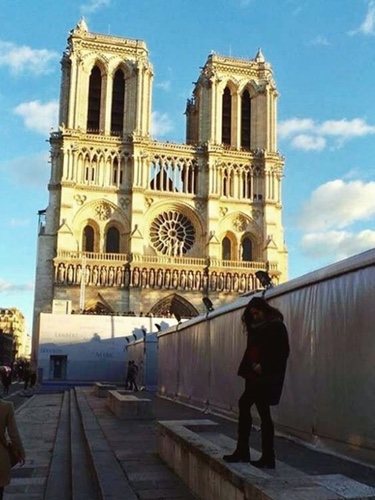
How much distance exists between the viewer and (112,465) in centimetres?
578

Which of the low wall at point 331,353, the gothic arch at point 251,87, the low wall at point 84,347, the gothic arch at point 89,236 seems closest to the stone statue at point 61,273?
the gothic arch at point 89,236

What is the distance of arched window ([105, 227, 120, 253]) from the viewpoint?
4418 centimetres

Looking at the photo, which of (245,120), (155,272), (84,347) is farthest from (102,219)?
(245,120)

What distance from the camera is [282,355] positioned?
4.09 m

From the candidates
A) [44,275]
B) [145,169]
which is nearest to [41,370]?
[44,275]

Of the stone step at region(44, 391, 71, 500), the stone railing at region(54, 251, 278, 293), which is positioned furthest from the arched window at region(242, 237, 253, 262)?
the stone step at region(44, 391, 71, 500)

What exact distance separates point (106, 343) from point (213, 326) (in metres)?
23.5

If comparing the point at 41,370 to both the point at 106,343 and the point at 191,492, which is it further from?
the point at 191,492

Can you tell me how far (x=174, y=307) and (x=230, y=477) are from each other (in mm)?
40123

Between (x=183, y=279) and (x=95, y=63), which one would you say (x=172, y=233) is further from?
(x=95, y=63)

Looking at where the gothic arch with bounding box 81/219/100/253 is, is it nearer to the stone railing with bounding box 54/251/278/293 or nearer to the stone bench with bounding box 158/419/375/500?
the stone railing with bounding box 54/251/278/293

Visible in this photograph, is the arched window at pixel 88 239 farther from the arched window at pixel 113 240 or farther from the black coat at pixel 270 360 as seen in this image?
the black coat at pixel 270 360

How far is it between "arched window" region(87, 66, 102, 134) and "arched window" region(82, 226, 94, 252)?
8282 millimetres

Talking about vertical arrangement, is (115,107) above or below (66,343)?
above
